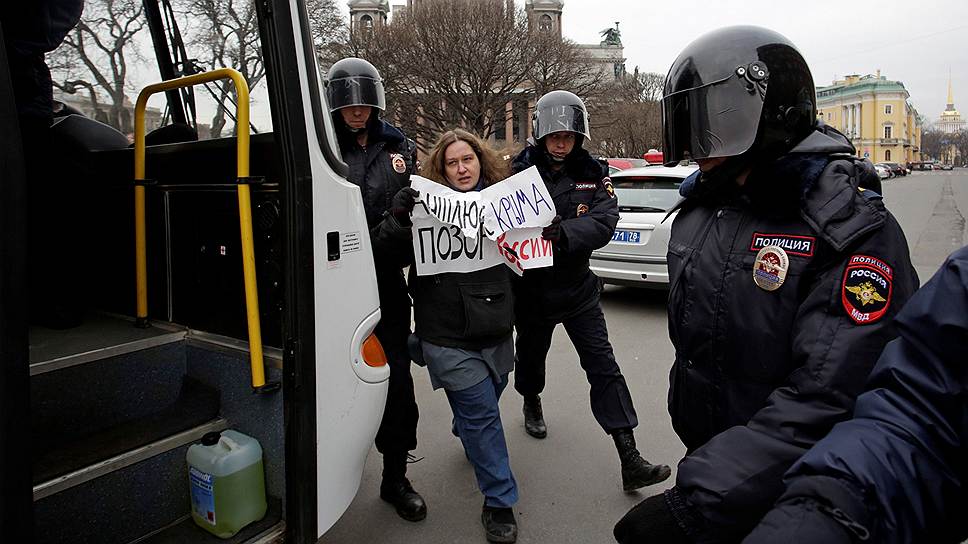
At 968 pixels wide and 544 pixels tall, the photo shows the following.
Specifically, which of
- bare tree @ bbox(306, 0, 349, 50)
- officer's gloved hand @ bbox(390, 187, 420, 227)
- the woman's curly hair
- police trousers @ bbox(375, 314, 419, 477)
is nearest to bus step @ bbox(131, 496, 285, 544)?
police trousers @ bbox(375, 314, 419, 477)

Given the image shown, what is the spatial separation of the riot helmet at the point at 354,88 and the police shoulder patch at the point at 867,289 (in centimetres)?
245

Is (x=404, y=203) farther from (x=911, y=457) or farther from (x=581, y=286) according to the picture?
(x=911, y=457)

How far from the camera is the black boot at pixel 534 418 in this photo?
13.7 feet

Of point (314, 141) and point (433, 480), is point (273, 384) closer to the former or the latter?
point (314, 141)

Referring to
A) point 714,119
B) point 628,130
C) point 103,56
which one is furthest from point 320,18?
point 628,130

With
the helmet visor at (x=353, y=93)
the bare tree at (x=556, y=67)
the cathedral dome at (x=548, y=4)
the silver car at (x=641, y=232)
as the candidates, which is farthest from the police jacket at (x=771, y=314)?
the cathedral dome at (x=548, y=4)

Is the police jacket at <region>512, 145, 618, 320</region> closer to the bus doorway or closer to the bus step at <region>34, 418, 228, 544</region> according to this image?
the bus doorway

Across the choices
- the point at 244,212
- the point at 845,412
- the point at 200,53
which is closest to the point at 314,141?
the point at 244,212

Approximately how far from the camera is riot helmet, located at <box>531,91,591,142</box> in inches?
142

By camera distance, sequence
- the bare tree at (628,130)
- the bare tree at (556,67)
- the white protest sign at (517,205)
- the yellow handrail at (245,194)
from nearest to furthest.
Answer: the yellow handrail at (245,194)
the white protest sign at (517,205)
the bare tree at (556,67)
the bare tree at (628,130)

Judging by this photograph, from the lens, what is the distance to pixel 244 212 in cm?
224

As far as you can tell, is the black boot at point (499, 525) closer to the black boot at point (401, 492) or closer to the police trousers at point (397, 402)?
the black boot at point (401, 492)

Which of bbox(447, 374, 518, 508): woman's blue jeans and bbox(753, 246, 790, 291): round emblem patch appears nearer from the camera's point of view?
bbox(753, 246, 790, 291): round emblem patch

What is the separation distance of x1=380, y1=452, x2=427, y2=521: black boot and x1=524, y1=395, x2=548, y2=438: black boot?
3.58 feet
